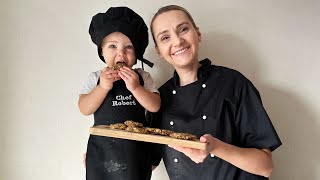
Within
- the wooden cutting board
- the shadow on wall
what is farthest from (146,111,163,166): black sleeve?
the shadow on wall

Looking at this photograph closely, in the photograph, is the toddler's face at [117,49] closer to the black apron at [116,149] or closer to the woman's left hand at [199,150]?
the black apron at [116,149]

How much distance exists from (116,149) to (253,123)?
37 centimetres

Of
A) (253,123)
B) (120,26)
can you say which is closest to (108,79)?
(120,26)

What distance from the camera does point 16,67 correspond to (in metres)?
1.08

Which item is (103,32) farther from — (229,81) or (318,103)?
(318,103)

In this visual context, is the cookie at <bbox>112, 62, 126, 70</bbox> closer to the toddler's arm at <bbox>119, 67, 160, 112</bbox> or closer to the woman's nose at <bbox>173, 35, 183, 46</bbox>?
the toddler's arm at <bbox>119, 67, 160, 112</bbox>

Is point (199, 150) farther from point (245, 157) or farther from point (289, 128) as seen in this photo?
point (289, 128)

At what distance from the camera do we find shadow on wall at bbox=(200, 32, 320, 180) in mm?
1062

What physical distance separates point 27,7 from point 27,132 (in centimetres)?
42

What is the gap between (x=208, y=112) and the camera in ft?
2.88

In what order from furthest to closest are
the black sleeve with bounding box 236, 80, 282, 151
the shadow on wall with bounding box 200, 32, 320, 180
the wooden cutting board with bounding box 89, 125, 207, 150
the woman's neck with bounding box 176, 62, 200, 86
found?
1. the shadow on wall with bounding box 200, 32, 320, 180
2. the woman's neck with bounding box 176, 62, 200, 86
3. the black sleeve with bounding box 236, 80, 282, 151
4. the wooden cutting board with bounding box 89, 125, 207, 150

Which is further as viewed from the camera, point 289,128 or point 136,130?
point 289,128

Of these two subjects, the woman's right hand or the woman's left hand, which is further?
the woman's right hand

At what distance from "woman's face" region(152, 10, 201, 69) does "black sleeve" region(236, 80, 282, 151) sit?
0.17 m
